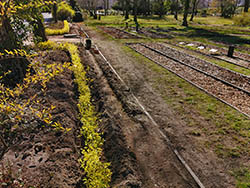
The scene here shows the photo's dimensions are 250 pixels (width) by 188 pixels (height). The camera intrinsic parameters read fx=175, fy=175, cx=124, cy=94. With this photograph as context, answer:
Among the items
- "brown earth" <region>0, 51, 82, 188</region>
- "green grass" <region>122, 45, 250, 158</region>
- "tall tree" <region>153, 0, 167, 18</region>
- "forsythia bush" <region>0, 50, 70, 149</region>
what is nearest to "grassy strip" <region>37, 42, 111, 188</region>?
"brown earth" <region>0, 51, 82, 188</region>

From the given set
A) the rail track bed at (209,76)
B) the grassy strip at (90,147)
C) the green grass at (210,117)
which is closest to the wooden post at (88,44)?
the rail track bed at (209,76)

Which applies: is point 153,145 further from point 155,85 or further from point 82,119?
point 155,85

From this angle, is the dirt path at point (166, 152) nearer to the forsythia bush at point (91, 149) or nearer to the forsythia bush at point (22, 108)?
the forsythia bush at point (91, 149)

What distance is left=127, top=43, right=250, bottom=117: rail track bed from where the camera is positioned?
24.7 ft

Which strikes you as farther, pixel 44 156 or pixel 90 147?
pixel 90 147

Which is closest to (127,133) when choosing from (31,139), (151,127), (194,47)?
(151,127)

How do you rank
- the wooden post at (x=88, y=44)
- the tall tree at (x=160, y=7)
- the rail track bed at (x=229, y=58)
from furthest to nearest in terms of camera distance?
1. the tall tree at (x=160, y=7)
2. the wooden post at (x=88, y=44)
3. the rail track bed at (x=229, y=58)

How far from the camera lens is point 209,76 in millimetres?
9656

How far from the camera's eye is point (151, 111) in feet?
21.6

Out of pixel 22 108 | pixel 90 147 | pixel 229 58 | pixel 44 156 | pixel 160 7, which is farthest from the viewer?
pixel 160 7

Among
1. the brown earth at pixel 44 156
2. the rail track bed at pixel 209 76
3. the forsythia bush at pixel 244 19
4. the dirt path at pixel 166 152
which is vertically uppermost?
the forsythia bush at pixel 244 19

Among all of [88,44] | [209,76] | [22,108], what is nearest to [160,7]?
[88,44]

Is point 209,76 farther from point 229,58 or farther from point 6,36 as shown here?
point 6,36

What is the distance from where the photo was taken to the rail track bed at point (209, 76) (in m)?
7.54
